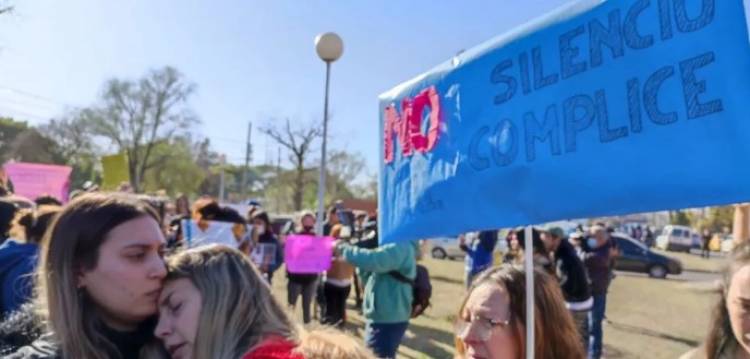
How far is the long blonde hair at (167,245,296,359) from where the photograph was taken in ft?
5.72

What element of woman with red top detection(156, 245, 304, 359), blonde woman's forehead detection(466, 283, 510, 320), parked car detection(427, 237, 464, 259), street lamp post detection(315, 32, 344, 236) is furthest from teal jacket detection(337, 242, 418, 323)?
parked car detection(427, 237, 464, 259)

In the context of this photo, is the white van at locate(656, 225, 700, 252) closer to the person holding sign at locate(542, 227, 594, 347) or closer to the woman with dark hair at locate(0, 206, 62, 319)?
Result: the person holding sign at locate(542, 227, 594, 347)

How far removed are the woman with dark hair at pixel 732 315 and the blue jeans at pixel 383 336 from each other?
9.80 feet

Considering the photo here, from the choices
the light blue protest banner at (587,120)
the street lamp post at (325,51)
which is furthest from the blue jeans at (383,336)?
the light blue protest banner at (587,120)

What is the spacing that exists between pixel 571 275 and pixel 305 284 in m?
3.17

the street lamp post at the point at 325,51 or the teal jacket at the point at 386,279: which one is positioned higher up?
the street lamp post at the point at 325,51

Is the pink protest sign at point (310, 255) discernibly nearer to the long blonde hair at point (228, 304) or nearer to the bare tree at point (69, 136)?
the long blonde hair at point (228, 304)

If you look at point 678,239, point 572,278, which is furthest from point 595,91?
point 678,239

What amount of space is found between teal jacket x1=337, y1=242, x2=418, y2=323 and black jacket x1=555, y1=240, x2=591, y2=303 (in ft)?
5.45

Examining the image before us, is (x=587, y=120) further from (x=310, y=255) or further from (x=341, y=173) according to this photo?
(x=341, y=173)

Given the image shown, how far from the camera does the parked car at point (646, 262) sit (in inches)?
773

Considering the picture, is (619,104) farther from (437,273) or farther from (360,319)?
(437,273)

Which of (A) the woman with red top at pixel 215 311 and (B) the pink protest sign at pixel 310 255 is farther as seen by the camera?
(B) the pink protest sign at pixel 310 255

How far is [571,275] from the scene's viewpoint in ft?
19.5
